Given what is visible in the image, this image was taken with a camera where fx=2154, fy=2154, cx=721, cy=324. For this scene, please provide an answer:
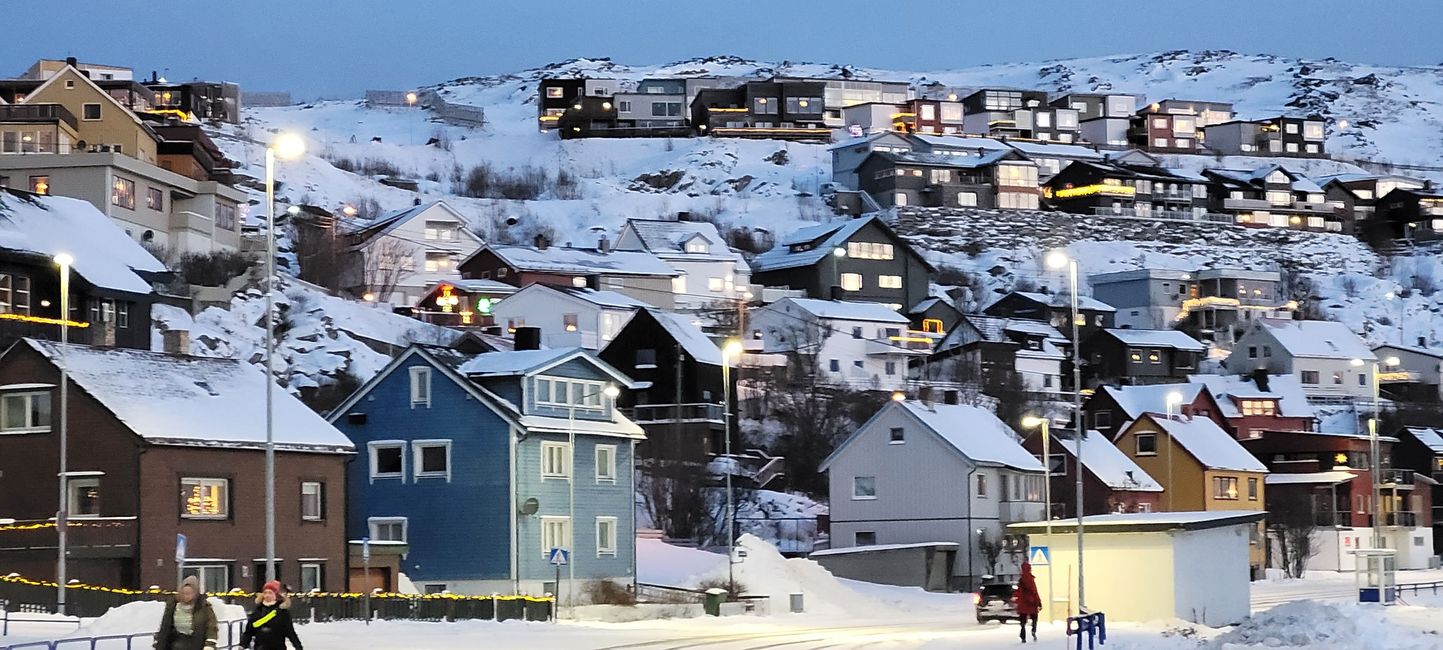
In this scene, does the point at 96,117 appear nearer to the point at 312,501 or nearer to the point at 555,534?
the point at 555,534

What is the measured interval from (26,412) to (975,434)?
144 feet

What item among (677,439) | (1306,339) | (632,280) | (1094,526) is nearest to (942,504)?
(677,439)

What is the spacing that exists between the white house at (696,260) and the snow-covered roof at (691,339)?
73.9 ft

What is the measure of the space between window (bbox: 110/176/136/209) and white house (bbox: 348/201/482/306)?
76.3 feet

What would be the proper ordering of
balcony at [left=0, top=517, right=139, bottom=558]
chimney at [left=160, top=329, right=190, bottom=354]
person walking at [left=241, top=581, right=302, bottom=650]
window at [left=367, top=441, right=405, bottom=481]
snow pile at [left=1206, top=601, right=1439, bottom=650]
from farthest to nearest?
window at [left=367, top=441, right=405, bottom=481] → chimney at [left=160, top=329, right=190, bottom=354] → balcony at [left=0, top=517, right=139, bottom=558] → snow pile at [left=1206, top=601, right=1439, bottom=650] → person walking at [left=241, top=581, right=302, bottom=650]

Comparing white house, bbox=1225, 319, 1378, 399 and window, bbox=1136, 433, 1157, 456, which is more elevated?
white house, bbox=1225, 319, 1378, 399

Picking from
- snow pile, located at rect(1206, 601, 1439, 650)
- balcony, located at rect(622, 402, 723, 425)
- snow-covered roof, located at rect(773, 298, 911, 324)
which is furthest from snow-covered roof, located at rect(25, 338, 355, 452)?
snow-covered roof, located at rect(773, 298, 911, 324)

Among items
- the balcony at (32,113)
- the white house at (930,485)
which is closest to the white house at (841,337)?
the white house at (930,485)

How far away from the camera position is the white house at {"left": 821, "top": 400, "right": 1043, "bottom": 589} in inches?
3260

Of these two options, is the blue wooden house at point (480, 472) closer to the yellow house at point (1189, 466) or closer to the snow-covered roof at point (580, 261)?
the yellow house at point (1189, 466)

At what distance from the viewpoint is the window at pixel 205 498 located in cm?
5141

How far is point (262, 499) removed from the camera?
53312 millimetres

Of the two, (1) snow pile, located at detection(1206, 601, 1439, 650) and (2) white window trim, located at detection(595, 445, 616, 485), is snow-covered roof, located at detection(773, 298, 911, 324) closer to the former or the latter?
(2) white window trim, located at detection(595, 445, 616, 485)

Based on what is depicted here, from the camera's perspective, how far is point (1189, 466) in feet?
336
